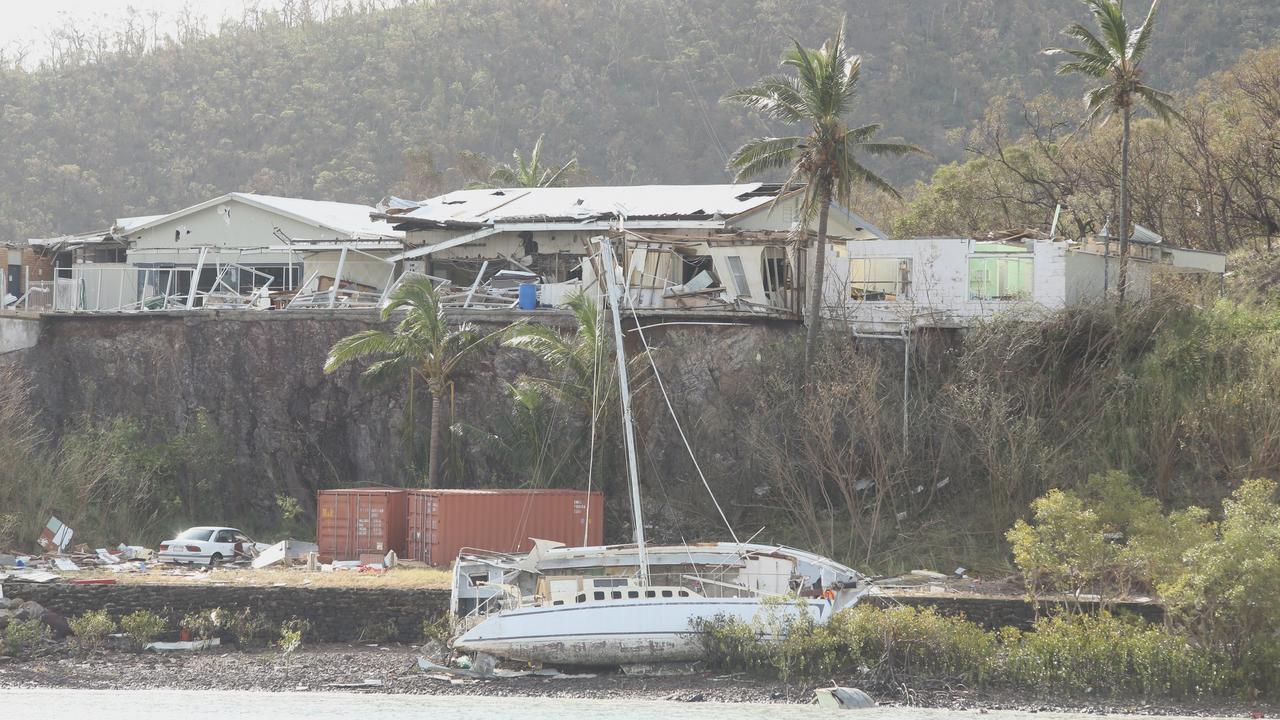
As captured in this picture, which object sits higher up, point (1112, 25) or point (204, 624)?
point (1112, 25)

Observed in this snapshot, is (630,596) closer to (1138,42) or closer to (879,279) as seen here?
(879,279)

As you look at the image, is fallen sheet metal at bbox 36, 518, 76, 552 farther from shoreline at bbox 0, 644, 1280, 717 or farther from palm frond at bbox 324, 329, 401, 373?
palm frond at bbox 324, 329, 401, 373

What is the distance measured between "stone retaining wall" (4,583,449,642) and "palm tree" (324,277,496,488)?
7.02m

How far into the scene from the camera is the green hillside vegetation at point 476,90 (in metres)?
95.8

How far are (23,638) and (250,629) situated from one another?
4687 mm

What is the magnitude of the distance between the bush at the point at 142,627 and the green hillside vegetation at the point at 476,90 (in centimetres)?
5815

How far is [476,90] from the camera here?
351ft

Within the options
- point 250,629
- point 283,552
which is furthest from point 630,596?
point 283,552

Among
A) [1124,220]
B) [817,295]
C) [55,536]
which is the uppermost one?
[1124,220]

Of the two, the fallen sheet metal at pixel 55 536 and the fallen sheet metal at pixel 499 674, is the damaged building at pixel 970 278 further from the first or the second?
the fallen sheet metal at pixel 55 536

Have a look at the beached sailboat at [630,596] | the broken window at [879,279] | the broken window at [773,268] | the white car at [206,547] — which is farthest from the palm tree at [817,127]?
→ the white car at [206,547]

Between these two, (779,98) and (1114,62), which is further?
(1114,62)

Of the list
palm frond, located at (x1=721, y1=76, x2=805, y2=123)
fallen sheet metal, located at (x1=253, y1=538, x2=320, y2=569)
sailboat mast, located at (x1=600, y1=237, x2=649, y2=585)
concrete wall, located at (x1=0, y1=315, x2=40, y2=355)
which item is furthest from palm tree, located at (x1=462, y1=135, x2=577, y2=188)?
sailboat mast, located at (x1=600, y1=237, x2=649, y2=585)

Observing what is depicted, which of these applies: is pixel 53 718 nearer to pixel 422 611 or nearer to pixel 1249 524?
pixel 422 611
